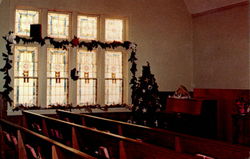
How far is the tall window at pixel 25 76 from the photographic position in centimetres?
748

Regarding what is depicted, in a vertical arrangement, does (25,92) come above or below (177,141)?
above

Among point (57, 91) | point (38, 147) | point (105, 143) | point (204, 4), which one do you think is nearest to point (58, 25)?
point (57, 91)

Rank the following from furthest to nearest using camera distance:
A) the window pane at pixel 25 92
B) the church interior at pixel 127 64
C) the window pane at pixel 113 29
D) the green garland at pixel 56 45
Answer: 1. the window pane at pixel 113 29
2. the window pane at pixel 25 92
3. the green garland at pixel 56 45
4. the church interior at pixel 127 64

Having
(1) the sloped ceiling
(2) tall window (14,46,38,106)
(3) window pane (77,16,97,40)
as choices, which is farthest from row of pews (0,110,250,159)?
(1) the sloped ceiling

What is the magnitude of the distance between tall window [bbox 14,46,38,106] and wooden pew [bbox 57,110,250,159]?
2498mm

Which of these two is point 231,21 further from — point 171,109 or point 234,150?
point 234,150

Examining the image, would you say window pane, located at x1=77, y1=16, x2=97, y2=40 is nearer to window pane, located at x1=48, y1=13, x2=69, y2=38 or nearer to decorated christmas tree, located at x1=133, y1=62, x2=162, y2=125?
window pane, located at x1=48, y1=13, x2=69, y2=38

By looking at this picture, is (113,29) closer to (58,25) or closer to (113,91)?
(58,25)

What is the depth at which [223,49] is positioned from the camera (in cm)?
849

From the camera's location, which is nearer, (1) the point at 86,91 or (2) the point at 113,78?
Result: (1) the point at 86,91

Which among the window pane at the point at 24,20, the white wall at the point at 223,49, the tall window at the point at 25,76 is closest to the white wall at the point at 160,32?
the white wall at the point at 223,49

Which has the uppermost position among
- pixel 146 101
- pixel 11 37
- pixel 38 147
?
pixel 11 37

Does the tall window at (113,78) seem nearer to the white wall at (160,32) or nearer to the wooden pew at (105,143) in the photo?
the white wall at (160,32)

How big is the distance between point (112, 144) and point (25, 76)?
4546 millimetres
